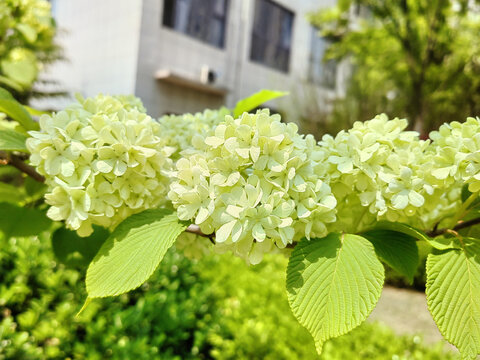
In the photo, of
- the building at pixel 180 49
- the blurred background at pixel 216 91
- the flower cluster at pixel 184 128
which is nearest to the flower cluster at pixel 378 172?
the blurred background at pixel 216 91

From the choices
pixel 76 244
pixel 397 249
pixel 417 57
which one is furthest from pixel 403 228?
pixel 417 57

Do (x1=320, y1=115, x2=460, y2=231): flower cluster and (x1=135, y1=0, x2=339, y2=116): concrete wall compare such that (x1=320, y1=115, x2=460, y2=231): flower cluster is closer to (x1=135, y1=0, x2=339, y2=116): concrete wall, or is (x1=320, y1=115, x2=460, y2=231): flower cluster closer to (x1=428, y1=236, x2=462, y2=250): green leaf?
(x1=428, y1=236, x2=462, y2=250): green leaf

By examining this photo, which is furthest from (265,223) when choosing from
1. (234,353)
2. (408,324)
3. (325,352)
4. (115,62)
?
(115,62)

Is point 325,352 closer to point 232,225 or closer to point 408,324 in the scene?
point 232,225

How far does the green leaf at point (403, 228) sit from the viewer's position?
46cm

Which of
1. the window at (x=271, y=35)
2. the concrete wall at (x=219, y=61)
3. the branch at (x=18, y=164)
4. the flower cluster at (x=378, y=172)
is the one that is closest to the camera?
the flower cluster at (x=378, y=172)

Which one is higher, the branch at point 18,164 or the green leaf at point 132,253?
the branch at point 18,164

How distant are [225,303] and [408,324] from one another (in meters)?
2.20

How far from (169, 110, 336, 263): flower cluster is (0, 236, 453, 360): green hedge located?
1.04 metres

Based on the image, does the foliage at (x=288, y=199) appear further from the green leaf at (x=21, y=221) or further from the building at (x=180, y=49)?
the building at (x=180, y=49)

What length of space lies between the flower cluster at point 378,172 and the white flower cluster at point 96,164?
0.23 meters

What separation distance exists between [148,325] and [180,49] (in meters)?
6.95

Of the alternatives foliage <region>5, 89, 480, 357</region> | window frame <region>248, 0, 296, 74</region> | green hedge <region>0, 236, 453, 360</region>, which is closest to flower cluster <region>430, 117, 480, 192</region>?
foliage <region>5, 89, 480, 357</region>

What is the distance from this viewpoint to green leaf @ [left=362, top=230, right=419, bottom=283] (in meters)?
0.51
